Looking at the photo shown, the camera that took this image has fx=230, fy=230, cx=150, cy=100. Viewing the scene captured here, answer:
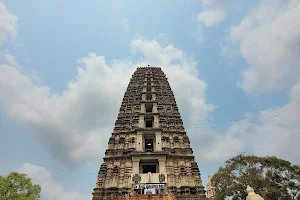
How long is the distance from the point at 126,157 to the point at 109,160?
2.30m

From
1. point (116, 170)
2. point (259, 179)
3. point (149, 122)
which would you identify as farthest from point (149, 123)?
point (259, 179)

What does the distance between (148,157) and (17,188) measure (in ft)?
50.0

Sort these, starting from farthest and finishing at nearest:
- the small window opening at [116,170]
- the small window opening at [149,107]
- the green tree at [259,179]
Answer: the small window opening at [149,107] < the small window opening at [116,170] < the green tree at [259,179]

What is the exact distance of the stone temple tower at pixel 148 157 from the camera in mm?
27062

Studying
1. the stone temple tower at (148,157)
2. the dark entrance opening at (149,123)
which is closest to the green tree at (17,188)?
the stone temple tower at (148,157)

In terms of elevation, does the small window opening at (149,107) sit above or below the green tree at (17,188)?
above

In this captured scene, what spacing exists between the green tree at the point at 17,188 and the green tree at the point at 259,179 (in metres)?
20.3

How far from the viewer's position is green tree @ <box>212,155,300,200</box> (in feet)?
77.0

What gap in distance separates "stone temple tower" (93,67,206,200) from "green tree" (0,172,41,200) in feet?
22.2

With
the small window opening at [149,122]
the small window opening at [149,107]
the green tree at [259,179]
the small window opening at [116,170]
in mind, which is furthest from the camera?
the small window opening at [149,107]

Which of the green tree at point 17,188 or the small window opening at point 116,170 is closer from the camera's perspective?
the green tree at point 17,188

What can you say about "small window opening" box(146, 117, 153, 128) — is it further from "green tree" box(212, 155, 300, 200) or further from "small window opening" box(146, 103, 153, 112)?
"green tree" box(212, 155, 300, 200)

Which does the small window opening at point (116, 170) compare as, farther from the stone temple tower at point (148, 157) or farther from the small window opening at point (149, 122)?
the small window opening at point (149, 122)

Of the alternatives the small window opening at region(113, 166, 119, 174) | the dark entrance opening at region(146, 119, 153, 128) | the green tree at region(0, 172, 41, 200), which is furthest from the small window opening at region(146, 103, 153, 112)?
the green tree at region(0, 172, 41, 200)
